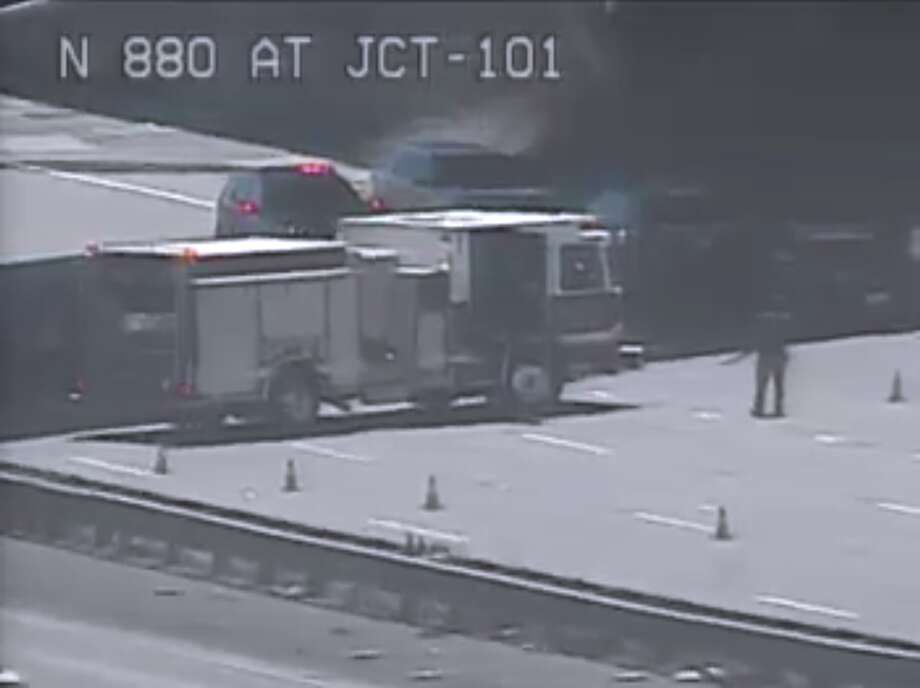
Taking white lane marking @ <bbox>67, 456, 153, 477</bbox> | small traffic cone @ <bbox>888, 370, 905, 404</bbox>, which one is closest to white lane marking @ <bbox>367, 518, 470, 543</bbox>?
white lane marking @ <bbox>67, 456, 153, 477</bbox>

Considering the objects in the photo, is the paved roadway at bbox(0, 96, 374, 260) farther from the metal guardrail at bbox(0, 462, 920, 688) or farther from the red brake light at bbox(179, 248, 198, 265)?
the metal guardrail at bbox(0, 462, 920, 688)

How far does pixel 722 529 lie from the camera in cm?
191

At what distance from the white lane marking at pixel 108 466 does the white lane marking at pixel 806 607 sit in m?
0.63

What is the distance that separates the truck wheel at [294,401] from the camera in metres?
1.93

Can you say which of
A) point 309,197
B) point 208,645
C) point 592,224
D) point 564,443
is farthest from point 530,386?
point 208,645

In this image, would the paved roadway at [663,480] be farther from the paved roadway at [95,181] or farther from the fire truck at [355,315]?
the paved roadway at [95,181]

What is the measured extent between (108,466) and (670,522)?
1.87 ft

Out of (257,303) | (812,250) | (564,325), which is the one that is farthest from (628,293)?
(257,303)

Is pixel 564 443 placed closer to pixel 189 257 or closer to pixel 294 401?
pixel 294 401

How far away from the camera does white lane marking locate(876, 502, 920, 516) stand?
1939mm

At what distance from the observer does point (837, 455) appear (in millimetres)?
1975

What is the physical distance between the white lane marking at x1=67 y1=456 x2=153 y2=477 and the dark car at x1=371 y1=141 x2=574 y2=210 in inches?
14.5

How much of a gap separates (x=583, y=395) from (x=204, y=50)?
0.52 m

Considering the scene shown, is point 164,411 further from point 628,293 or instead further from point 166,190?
A: point 628,293
